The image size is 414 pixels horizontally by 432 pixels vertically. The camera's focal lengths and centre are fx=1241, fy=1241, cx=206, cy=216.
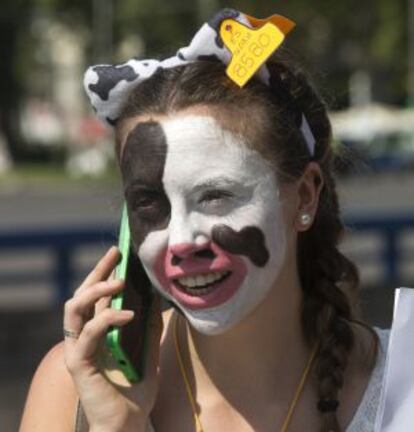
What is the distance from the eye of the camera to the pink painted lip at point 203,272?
2045mm

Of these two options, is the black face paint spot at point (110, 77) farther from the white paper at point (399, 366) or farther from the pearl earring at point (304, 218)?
the white paper at point (399, 366)

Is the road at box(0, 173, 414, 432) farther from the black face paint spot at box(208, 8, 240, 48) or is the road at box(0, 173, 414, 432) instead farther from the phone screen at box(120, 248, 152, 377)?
the black face paint spot at box(208, 8, 240, 48)

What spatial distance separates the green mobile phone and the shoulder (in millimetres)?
119

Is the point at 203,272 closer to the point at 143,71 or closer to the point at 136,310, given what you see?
the point at 136,310

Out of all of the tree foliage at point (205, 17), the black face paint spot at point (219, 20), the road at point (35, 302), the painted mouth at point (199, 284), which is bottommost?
the road at point (35, 302)

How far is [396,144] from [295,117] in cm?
4145

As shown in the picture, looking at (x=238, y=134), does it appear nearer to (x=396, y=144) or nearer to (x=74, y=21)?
(x=396, y=144)

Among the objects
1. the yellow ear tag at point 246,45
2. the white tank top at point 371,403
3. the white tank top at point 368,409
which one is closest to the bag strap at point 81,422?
the white tank top at point 368,409

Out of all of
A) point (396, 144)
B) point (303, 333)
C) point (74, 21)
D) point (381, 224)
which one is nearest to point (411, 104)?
point (396, 144)

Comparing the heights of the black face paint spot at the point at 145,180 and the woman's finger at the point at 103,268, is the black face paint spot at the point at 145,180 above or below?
above

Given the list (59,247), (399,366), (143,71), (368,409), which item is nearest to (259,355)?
(368,409)

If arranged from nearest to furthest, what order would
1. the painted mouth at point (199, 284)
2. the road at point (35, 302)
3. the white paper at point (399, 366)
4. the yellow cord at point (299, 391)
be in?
the white paper at point (399, 366) → the painted mouth at point (199, 284) → the yellow cord at point (299, 391) → the road at point (35, 302)

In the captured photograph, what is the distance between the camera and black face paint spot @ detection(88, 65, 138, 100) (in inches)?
84.5

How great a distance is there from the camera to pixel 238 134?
2088 millimetres
